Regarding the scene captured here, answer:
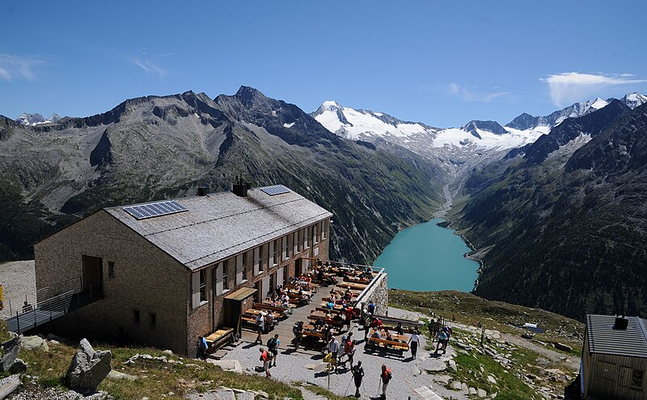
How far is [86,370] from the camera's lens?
14.1m

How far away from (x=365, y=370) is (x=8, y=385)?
17.5m

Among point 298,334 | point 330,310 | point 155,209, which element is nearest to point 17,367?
point 298,334

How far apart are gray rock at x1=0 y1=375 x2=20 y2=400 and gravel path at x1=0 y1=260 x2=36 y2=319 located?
29409mm

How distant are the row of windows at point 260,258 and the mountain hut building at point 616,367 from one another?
24641mm

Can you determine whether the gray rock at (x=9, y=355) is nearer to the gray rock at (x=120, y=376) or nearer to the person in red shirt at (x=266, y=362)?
the gray rock at (x=120, y=376)

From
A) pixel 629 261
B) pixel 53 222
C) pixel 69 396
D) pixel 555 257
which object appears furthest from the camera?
pixel 53 222

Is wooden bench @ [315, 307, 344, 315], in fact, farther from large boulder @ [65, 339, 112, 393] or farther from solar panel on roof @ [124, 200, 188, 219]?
large boulder @ [65, 339, 112, 393]

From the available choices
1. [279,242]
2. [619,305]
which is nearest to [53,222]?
[279,242]

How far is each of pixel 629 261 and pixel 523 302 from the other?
96.0 ft

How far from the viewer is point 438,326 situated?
32.5m

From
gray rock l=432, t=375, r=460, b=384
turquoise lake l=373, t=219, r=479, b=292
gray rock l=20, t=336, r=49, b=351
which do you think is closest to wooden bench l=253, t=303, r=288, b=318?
A: gray rock l=432, t=375, r=460, b=384

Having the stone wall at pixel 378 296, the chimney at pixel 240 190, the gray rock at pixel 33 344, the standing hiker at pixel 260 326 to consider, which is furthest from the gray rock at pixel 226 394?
the chimney at pixel 240 190

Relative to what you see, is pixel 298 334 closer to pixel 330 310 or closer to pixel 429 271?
pixel 330 310

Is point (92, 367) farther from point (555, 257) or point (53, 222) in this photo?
point (53, 222)
